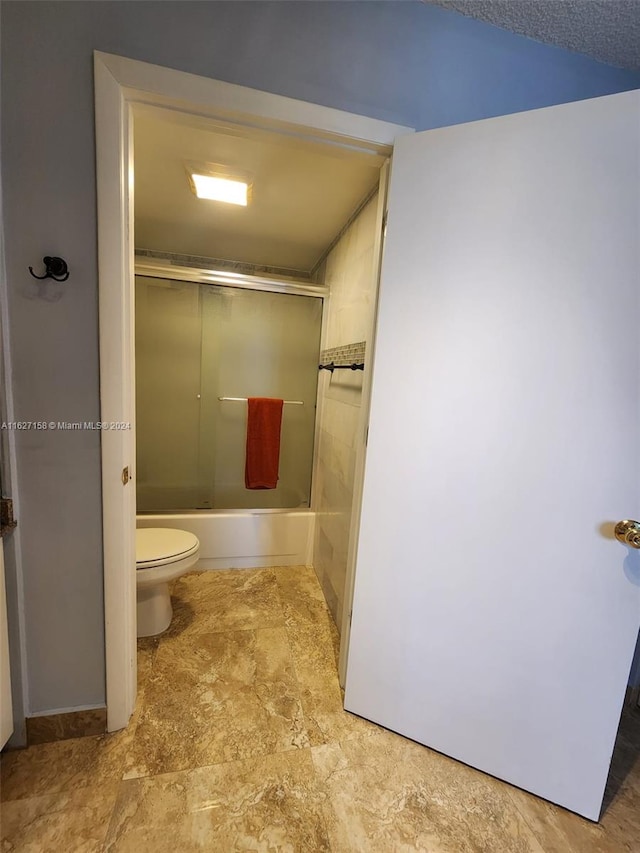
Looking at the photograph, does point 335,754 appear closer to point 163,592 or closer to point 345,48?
point 163,592

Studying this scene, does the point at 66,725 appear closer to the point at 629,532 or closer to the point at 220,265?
the point at 629,532

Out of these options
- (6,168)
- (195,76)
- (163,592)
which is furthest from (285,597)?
(195,76)

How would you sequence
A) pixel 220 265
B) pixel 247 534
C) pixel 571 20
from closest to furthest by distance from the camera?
pixel 571 20 < pixel 247 534 < pixel 220 265

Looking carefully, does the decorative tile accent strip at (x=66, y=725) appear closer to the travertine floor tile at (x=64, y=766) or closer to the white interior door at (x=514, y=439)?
the travertine floor tile at (x=64, y=766)

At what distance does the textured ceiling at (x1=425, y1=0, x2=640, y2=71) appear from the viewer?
101 centimetres

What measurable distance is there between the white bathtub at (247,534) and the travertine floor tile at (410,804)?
124 cm

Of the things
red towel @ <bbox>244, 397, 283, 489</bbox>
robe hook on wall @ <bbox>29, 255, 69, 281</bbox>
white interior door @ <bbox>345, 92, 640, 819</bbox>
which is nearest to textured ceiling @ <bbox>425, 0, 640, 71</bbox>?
white interior door @ <bbox>345, 92, 640, 819</bbox>

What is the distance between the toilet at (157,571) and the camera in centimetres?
157

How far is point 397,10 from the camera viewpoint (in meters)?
1.05

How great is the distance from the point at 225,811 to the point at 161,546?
3.28 feet

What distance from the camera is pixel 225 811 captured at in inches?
40.2

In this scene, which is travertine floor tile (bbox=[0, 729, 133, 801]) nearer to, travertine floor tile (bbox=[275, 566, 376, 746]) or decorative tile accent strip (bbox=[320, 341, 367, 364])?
travertine floor tile (bbox=[275, 566, 376, 746])

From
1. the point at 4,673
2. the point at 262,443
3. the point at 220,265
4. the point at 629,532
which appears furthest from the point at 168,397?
the point at 629,532

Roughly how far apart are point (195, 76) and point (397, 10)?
0.64 metres
